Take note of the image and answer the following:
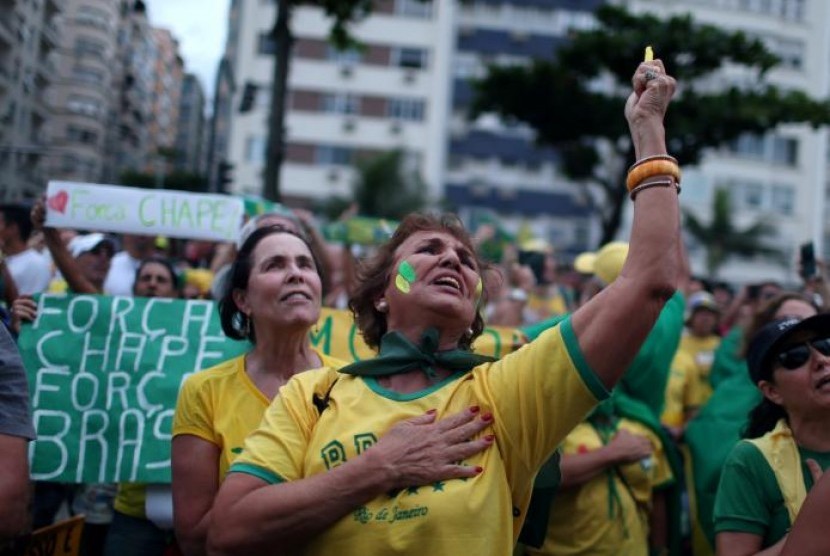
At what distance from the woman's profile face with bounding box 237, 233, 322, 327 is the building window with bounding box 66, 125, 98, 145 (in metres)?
31.8

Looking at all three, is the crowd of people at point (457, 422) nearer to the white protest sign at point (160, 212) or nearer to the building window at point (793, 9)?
the white protest sign at point (160, 212)

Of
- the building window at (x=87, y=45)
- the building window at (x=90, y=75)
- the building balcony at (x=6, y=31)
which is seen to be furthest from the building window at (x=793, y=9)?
the building balcony at (x=6, y=31)

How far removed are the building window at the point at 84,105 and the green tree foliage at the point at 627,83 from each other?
18.0 meters

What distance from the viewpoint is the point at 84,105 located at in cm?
3191

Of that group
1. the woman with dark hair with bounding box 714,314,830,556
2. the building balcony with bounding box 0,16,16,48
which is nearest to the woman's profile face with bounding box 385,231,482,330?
the woman with dark hair with bounding box 714,314,830,556

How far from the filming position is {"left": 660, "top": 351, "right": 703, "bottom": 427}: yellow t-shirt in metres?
5.81

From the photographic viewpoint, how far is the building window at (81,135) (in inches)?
1307

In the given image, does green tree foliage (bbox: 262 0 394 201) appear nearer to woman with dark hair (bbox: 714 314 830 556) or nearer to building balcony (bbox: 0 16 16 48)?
building balcony (bbox: 0 16 16 48)

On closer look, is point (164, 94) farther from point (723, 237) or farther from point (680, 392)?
point (680, 392)

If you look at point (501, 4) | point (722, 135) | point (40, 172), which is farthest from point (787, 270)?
point (40, 172)

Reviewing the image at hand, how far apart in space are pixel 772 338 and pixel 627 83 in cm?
1229

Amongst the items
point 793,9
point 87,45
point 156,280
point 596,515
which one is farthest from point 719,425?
point 793,9

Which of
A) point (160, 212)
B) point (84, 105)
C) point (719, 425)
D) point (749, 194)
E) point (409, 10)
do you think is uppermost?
point (409, 10)

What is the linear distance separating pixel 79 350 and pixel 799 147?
137 ft
